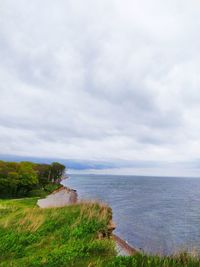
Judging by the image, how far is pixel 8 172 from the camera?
75.5 metres

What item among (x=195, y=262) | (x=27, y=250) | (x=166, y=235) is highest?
(x=195, y=262)

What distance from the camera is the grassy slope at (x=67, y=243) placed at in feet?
41.4

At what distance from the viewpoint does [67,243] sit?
16578mm

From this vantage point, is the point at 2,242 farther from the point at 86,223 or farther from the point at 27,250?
the point at 86,223

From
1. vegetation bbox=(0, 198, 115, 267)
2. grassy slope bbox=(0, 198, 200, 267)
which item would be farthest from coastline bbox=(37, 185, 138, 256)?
grassy slope bbox=(0, 198, 200, 267)

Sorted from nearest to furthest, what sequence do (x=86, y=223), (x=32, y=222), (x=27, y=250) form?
(x=27, y=250)
(x=86, y=223)
(x=32, y=222)

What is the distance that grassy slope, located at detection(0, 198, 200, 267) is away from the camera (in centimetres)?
1263

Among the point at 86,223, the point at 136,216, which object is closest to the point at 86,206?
the point at 86,223

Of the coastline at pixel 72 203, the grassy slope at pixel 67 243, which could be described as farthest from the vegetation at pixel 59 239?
the coastline at pixel 72 203

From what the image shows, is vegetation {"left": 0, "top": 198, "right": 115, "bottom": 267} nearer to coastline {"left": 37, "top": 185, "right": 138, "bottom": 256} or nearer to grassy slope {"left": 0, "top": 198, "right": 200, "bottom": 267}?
grassy slope {"left": 0, "top": 198, "right": 200, "bottom": 267}

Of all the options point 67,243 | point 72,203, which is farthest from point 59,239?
point 72,203

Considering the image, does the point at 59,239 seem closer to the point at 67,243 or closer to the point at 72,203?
the point at 67,243

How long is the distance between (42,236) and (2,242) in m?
2.73

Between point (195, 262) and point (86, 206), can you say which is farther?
point (86, 206)
